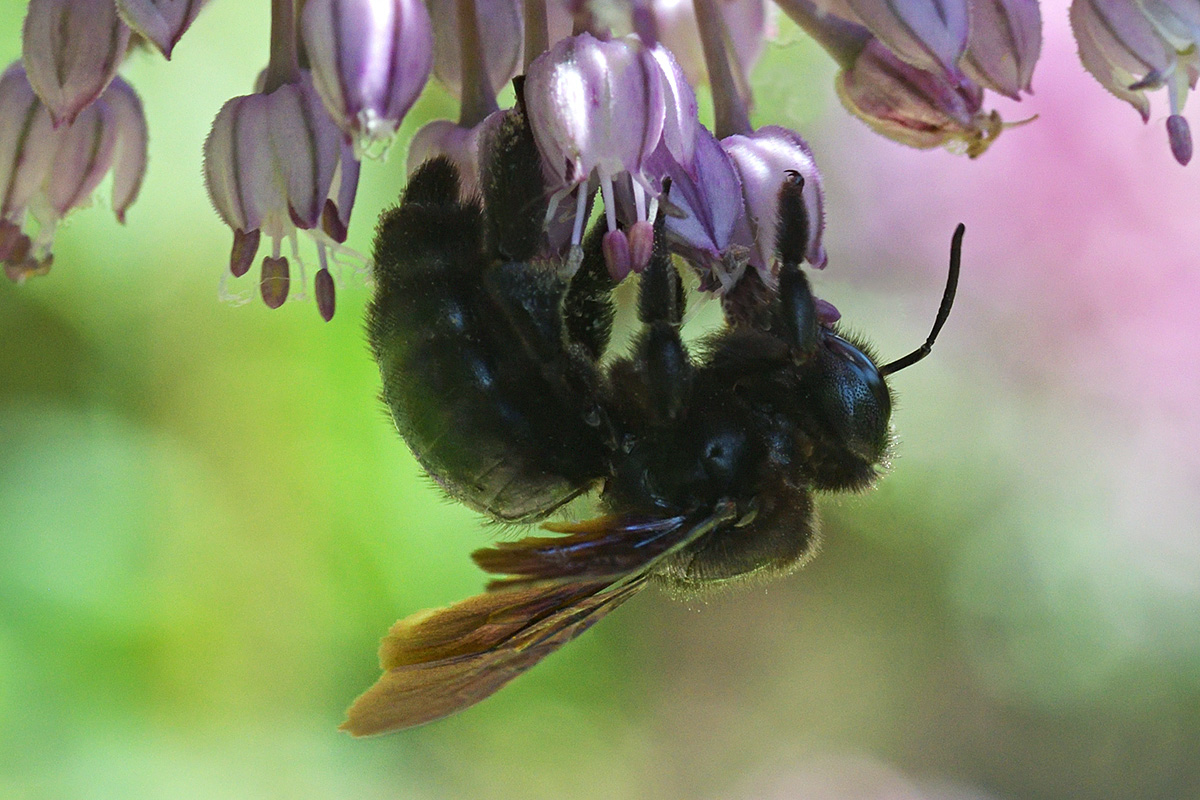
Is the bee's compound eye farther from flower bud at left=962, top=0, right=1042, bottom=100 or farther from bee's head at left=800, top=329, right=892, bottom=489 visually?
flower bud at left=962, top=0, right=1042, bottom=100

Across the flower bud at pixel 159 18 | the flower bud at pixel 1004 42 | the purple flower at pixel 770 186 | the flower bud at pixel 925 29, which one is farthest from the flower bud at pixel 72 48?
the flower bud at pixel 1004 42

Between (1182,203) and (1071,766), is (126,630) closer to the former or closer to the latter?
(1071,766)

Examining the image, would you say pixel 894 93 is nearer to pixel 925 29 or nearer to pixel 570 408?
pixel 925 29

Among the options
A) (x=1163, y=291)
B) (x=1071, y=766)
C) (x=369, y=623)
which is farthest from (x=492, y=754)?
(x=1163, y=291)

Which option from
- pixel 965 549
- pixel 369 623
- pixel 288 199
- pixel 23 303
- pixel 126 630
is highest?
pixel 288 199

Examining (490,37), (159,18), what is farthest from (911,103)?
(159,18)

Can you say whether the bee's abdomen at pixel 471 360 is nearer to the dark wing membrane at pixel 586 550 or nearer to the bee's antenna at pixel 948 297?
the dark wing membrane at pixel 586 550
